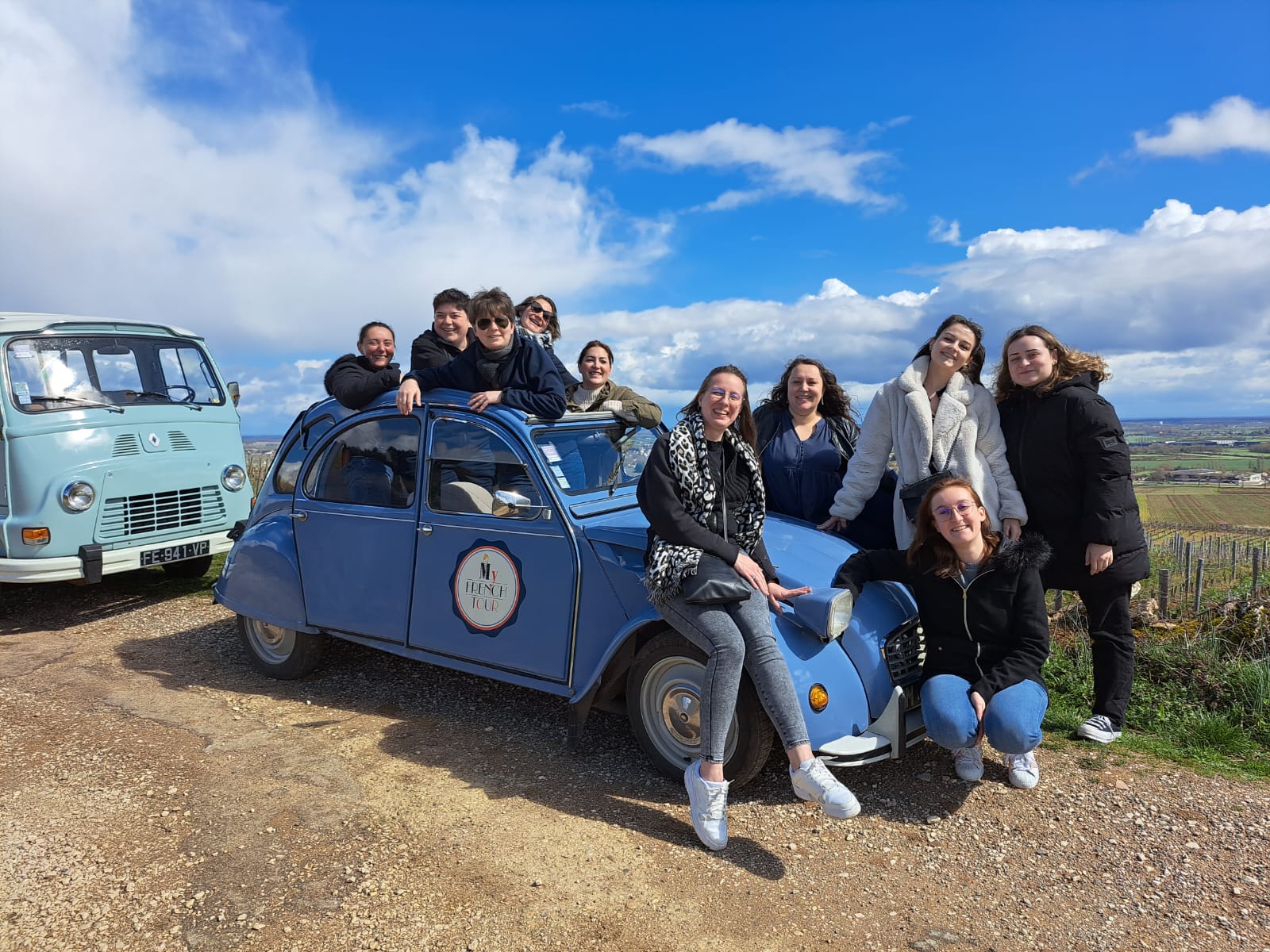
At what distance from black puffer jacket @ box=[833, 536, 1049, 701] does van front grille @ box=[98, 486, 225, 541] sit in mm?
6649

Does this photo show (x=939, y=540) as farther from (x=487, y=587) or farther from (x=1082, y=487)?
(x=487, y=587)

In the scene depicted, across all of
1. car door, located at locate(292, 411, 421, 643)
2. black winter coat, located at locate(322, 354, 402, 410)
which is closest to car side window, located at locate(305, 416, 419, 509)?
car door, located at locate(292, 411, 421, 643)

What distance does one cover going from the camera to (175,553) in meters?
7.81

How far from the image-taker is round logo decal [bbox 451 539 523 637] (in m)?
4.36

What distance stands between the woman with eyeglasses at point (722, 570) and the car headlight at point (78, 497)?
5.98 meters

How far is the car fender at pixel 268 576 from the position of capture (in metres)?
5.31

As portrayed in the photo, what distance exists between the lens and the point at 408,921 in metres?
3.05

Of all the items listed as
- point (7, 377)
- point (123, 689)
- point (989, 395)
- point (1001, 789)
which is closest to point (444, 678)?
→ point (123, 689)

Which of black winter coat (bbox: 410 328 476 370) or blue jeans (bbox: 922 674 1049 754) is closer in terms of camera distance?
blue jeans (bbox: 922 674 1049 754)

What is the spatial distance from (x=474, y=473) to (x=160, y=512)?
479 centimetres

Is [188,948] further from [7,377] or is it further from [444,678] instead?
[7,377]

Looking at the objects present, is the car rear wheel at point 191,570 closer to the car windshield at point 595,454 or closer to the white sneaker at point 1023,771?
the car windshield at point 595,454

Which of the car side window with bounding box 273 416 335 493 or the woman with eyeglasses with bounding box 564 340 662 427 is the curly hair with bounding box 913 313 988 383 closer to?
the woman with eyeglasses with bounding box 564 340 662 427

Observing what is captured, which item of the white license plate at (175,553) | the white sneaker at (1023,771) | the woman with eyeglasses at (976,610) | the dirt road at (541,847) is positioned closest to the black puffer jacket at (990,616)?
the woman with eyeglasses at (976,610)
